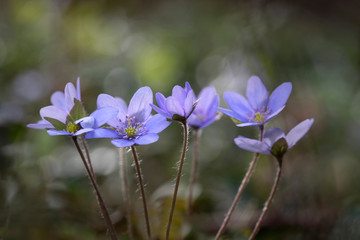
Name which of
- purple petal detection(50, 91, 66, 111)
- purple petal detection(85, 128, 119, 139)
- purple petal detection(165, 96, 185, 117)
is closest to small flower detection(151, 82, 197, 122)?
purple petal detection(165, 96, 185, 117)

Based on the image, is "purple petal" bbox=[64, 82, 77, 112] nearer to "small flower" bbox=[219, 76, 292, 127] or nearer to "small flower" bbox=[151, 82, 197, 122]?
"small flower" bbox=[151, 82, 197, 122]

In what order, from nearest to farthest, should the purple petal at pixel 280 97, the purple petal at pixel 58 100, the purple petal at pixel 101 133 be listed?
the purple petal at pixel 101 133 → the purple petal at pixel 280 97 → the purple petal at pixel 58 100

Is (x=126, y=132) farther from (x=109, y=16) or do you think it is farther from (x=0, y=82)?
(x=109, y=16)

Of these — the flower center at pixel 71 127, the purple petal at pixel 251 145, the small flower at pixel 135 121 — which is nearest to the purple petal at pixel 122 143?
the small flower at pixel 135 121

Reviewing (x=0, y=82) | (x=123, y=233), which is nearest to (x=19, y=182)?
(x=123, y=233)

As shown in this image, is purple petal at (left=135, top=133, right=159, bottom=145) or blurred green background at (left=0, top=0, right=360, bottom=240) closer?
purple petal at (left=135, top=133, right=159, bottom=145)

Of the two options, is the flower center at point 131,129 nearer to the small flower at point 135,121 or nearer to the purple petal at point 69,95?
the small flower at point 135,121
